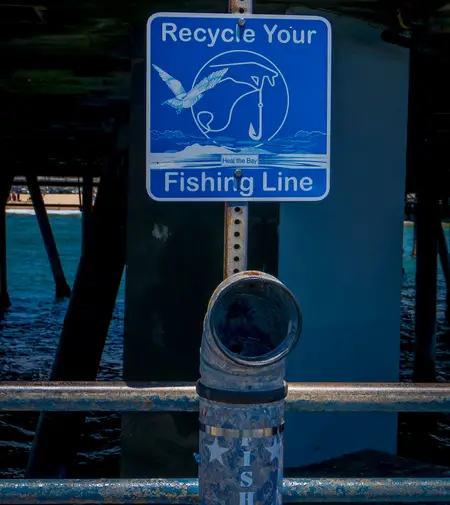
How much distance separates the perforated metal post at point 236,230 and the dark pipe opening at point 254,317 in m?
0.22

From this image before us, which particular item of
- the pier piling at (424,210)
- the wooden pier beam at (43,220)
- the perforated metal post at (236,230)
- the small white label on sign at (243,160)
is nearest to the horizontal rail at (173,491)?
the perforated metal post at (236,230)

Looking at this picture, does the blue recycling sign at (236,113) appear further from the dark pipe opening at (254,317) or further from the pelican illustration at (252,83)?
the dark pipe opening at (254,317)

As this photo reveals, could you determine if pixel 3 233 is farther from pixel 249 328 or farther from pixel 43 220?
pixel 249 328

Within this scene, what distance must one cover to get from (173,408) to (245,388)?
66 cm

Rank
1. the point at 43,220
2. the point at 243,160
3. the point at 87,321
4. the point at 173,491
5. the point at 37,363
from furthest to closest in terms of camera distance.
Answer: the point at 43,220 < the point at 37,363 < the point at 87,321 < the point at 173,491 < the point at 243,160

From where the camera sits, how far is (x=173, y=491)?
2828 millimetres

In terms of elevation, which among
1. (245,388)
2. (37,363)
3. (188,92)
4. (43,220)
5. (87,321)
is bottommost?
(37,363)

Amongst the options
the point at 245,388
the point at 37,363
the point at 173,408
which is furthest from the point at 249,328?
the point at 37,363

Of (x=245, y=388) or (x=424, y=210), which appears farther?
(x=424, y=210)

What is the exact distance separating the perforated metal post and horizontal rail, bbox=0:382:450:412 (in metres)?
0.61

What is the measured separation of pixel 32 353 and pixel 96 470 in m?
6.25

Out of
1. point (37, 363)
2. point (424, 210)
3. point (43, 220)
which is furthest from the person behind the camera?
point (43, 220)

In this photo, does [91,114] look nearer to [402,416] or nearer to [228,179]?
[402,416]

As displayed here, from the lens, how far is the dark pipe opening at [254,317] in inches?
91.0
